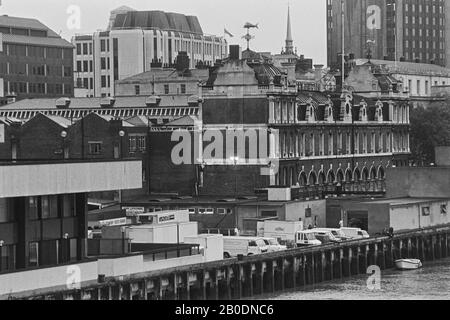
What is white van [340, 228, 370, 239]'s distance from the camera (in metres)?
73.6

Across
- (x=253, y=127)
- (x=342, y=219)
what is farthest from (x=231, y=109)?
(x=342, y=219)

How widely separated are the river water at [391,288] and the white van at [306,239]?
236 cm

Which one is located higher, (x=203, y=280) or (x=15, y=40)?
(x=15, y=40)

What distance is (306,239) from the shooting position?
70000 mm

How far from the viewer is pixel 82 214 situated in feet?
157

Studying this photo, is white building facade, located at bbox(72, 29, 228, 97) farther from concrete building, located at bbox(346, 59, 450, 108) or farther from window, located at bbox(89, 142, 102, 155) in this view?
window, located at bbox(89, 142, 102, 155)

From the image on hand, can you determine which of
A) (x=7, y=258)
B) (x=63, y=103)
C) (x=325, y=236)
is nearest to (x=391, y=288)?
(x=325, y=236)

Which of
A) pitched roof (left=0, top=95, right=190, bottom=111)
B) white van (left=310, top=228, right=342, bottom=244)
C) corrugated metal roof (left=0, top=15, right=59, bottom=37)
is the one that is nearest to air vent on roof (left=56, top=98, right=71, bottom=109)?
pitched roof (left=0, top=95, right=190, bottom=111)

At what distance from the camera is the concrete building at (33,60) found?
130 meters

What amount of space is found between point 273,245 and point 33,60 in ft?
227

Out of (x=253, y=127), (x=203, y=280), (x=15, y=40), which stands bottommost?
(x=203, y=280)
